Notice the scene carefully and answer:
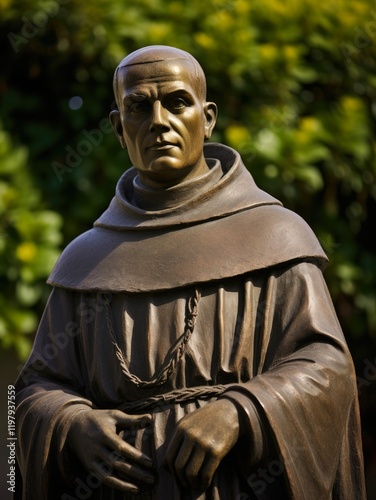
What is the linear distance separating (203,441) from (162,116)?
4.14 feet

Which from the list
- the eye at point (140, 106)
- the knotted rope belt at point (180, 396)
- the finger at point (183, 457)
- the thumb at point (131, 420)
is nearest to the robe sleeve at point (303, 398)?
the knotted rope belt at point (180, 396)

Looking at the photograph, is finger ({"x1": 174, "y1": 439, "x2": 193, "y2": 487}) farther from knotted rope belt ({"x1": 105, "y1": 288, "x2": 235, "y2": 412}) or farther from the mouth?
the mouth

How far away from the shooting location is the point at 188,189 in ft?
16.7

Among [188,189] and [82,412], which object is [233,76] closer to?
[188,189]

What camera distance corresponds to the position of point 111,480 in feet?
15.2

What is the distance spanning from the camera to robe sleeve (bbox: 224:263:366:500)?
4.55 meters

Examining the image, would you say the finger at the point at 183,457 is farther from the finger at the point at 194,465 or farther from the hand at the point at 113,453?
the hand at the point at 113,453

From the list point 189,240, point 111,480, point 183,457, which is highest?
point 189,240

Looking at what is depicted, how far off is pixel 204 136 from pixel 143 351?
933 mm

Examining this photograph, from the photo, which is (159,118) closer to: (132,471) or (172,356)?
(172,356)

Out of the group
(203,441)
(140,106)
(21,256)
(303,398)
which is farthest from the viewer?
(21,256)

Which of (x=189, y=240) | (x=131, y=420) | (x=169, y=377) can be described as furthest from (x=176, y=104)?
(x=131, y=420)

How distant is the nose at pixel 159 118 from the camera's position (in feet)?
16.1

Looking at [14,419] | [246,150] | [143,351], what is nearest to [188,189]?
[143,351]
